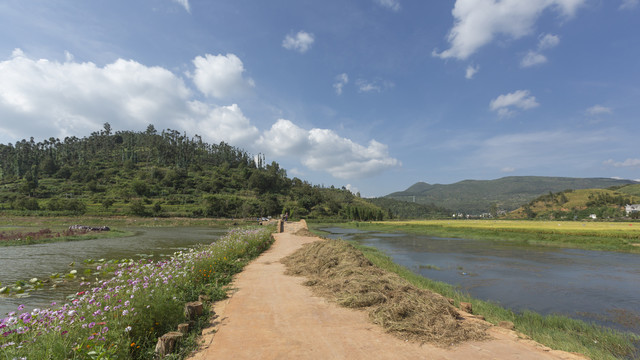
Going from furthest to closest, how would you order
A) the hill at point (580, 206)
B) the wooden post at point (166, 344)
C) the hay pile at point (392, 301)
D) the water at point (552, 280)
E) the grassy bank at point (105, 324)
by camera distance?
the hill at point (580, 206)
the water at point (552, 280)
the hay pile at point (392, 301)
the wooden post at point (166, 344)
the grassy bank at point (105, 324)

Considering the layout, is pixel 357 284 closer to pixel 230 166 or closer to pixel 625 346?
pixel 625 346

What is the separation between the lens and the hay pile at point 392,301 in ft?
20.7

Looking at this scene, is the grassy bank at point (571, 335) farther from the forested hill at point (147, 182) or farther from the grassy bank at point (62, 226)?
the forested hill at point (147, 182)

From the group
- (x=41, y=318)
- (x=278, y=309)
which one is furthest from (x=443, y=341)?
(x=41, y=318)

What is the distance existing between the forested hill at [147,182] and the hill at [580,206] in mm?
66423

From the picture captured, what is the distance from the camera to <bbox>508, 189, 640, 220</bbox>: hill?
99294 millimetres

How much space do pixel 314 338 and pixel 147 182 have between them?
4366 inches

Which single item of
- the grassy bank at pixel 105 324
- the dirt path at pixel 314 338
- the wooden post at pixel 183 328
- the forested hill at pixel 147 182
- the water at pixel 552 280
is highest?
the forested hill at pixel 147 182

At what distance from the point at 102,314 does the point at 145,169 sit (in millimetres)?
126991

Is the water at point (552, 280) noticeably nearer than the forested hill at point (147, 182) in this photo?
Yes

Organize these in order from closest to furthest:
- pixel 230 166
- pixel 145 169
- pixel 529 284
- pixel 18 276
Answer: pixel 18 276 < pixel 529 284 < pixel 145 169 < pixel 230 166

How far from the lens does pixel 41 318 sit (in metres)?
4.59

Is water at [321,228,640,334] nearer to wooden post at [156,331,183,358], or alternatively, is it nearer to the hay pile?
the hay pile

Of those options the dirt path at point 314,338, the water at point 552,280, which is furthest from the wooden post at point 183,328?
the water at point 552,280
